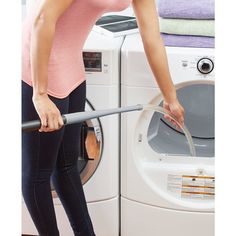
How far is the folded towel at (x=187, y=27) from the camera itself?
129 centimetres

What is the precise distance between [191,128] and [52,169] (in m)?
0.51

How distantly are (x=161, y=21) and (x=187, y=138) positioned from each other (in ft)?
1.11

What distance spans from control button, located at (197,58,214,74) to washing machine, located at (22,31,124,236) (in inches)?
8.3

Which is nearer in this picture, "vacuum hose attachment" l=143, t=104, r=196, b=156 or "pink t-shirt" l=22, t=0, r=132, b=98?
"pink t-shirt" l=22, t=0, r=132, b=98

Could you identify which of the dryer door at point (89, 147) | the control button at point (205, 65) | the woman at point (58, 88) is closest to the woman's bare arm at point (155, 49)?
the woman at point (58, 88)

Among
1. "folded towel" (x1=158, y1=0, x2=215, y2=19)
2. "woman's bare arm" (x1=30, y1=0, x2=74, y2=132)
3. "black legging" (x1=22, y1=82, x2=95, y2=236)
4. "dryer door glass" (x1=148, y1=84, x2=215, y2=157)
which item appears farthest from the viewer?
"dryer door glass" (x1=148, y1=84, x2=215, y2=157)

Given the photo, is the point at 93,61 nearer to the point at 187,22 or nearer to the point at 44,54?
the point at 187,22

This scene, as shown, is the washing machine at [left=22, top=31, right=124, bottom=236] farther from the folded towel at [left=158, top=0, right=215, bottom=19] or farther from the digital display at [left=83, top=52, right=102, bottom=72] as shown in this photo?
the folded towel at [left=158, top=0, right=215, bottom=19]

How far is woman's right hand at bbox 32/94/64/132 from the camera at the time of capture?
3.23 ft

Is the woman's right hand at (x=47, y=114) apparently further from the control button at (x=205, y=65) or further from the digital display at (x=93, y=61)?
the control button at (x=205, y=65)

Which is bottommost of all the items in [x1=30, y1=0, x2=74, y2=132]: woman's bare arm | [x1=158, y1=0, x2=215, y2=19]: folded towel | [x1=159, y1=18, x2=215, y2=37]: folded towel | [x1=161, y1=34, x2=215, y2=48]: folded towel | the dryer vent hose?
the dryer vent hose

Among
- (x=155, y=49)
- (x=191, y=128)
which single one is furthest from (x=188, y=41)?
(x=191, y=128)

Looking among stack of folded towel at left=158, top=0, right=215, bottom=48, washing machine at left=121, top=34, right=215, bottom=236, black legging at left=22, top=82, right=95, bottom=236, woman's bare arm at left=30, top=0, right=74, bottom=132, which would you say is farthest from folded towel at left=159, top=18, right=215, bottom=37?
woman's bare arm at left=30, top=0, right=74, bottom=132
